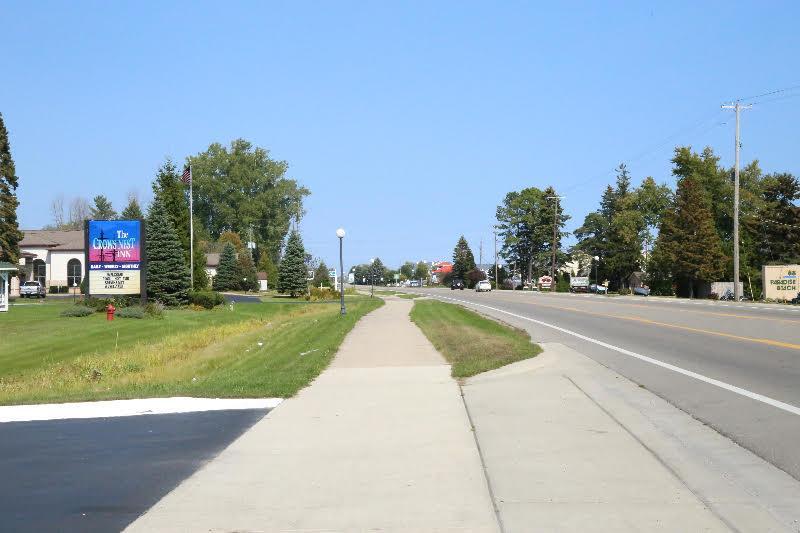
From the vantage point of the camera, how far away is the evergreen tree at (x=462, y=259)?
16062cm

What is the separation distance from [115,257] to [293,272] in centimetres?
3268

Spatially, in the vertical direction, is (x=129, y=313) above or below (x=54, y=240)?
below

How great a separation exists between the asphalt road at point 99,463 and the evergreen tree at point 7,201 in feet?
188

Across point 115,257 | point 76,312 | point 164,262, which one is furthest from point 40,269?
point 76,312

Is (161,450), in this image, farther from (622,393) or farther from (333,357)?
(333,357)

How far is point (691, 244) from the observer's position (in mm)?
75438

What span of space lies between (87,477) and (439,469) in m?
3.11

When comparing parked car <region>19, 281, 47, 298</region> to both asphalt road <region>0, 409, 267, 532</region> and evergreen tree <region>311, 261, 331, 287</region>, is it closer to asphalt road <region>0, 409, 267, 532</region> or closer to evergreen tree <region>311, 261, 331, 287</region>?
evergreen tree <region>311, 261, 331, 287</region>

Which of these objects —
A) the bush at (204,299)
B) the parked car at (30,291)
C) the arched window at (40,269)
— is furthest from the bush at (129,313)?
the arched window at (40,269)

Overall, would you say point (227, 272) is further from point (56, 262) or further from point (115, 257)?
point (115, 257)

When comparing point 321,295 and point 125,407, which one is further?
point 321,295

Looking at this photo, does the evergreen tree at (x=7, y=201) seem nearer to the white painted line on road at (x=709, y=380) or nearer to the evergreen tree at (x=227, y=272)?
the evergreen tree at (x=227, y=272)

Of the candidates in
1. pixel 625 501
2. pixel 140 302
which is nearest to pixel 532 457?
pixel 625 501

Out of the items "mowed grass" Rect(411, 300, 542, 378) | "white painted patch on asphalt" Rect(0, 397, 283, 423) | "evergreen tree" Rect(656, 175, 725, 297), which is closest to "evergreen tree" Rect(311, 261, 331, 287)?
"evergreen tree" Rect(656, 175, 725, 297)
